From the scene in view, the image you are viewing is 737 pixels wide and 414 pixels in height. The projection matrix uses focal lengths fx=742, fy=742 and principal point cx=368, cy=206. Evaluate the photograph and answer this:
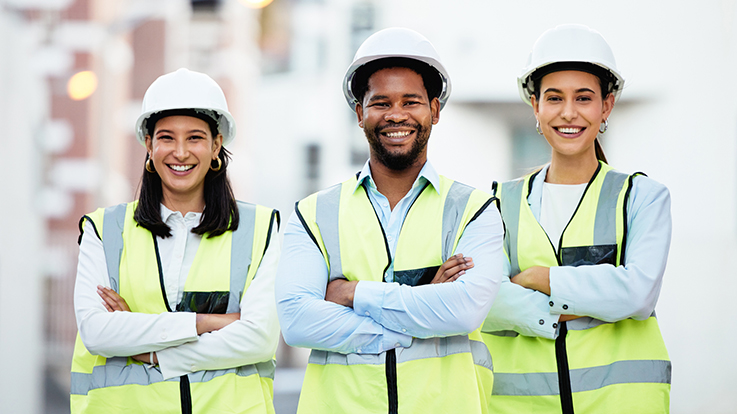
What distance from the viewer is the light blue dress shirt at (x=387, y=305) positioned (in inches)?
106

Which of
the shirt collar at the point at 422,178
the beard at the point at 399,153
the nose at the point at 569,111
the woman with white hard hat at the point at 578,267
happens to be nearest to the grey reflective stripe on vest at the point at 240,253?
the shirt collar at the point at 422,178

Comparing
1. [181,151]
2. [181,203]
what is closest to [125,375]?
[181,203]

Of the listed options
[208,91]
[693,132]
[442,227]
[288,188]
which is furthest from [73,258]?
[442,227]

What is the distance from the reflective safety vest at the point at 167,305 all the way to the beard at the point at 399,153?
0.72 metres

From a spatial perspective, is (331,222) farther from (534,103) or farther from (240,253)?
(534,103)

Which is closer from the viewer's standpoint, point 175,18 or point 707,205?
point 707,205

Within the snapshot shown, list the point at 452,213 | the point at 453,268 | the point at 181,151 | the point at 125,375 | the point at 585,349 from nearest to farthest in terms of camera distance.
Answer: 1. the point at 453,268
2. the point at 452,213
3. the point at 585,349
4. the point at 125,375
5. the point at 181,151

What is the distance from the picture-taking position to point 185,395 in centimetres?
308

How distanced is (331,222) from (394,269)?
0.33 meters

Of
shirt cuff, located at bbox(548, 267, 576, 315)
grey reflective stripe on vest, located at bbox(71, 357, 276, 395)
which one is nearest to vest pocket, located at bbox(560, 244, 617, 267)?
shirt cuff, located at bbox(548, 267, 576, 315)

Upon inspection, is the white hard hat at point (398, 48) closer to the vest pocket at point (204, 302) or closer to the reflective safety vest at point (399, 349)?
the reflective safety vest at point (399, 349)

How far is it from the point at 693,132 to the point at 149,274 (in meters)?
8.91

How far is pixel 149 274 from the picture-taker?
322 centimetres

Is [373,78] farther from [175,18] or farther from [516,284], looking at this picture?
[175,18]
